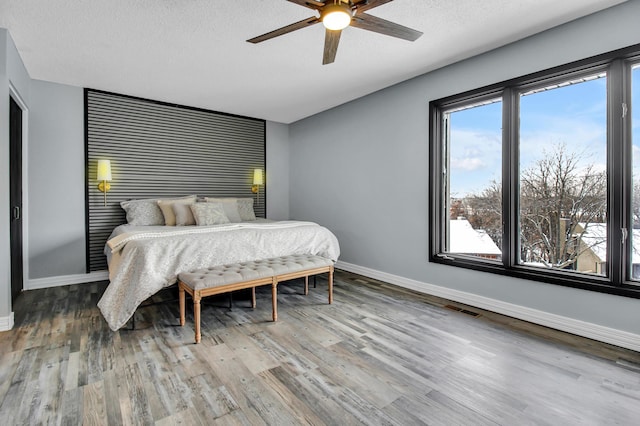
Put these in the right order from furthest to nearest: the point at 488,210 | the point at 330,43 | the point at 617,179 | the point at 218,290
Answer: the point at 488,210 < the point at 218,290 < the point at 617,179 < the point at 330,43

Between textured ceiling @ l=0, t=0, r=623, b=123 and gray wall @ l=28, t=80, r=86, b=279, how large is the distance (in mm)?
296

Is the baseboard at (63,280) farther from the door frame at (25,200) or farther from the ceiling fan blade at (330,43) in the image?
the ceiling fan blade at (330,43)

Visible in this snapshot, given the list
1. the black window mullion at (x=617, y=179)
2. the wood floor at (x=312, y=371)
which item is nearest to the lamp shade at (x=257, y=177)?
the wood floor at (x=312, y=371)

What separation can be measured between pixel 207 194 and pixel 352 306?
3.16 meters

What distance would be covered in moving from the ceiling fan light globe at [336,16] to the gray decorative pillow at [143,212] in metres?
3.43

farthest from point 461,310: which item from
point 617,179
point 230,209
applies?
point 230,209

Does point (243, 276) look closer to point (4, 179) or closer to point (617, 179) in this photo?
point (4, 179)

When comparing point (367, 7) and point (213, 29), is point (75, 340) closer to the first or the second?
point (213, 29)

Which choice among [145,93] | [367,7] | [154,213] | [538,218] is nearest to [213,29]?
[367,7]

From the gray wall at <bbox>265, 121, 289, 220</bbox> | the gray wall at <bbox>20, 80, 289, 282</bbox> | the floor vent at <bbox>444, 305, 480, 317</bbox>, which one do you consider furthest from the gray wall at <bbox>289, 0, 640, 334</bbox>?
the gray wall at <bbox>20, 80, 289, 282</bbox>

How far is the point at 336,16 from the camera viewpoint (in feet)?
6.23

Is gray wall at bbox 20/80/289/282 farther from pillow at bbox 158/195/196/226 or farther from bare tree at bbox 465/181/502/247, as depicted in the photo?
bare tree at bbox 465/181/502/247

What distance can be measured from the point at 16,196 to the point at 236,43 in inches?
114

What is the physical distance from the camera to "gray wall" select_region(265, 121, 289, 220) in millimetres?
5848
